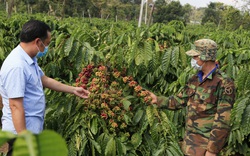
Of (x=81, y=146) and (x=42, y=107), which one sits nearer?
(x=42, y=107)

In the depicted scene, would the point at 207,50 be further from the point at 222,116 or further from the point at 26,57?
the point at 26,57

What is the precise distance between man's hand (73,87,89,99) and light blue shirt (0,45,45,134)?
0.36 m

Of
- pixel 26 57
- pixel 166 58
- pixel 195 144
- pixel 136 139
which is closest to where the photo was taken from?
pixel 26 57

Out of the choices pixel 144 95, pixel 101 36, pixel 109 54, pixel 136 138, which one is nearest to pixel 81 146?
pixel 136 138

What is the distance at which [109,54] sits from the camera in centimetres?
270

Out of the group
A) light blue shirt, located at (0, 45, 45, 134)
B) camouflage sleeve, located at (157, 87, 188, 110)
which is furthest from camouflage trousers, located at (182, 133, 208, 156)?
light blue shirt, located at (0, 45, 45, 134)

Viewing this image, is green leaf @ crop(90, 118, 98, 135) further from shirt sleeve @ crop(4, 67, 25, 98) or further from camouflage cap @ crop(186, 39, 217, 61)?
camouflage cap @ crop(186, 39, 217, 61)

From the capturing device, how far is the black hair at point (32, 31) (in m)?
1.97

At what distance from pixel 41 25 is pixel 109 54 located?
80 centimetres

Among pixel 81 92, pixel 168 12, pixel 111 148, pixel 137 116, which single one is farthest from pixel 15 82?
pixel 168 12

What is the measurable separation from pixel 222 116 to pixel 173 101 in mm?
516

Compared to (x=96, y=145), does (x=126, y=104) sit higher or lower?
higher

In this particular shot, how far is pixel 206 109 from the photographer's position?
237 cm

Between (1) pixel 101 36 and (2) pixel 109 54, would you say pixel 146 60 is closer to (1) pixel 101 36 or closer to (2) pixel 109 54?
(2) pixel 109 54
